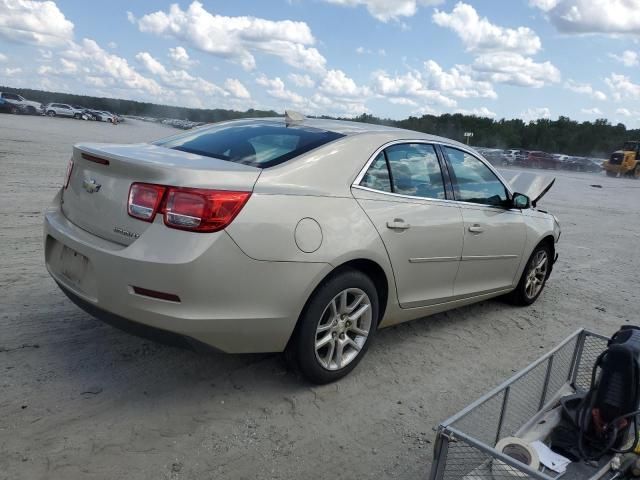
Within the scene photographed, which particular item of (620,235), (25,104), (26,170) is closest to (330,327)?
(620,235)

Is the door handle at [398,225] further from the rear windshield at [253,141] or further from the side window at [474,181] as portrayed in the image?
the side window at [474,181]

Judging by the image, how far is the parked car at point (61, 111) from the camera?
54109mm

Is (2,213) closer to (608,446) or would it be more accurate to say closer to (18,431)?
(18,431)

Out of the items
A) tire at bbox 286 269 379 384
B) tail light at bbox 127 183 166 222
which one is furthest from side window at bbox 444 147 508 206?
tail light at bbox 127 183 166 222

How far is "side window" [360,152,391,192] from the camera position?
11.7 feet

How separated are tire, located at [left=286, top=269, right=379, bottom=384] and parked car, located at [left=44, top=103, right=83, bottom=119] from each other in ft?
190

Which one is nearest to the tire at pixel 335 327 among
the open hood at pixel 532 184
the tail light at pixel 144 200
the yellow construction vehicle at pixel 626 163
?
the tail light at pixel 144 200

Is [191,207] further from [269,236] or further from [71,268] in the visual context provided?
[71,268]

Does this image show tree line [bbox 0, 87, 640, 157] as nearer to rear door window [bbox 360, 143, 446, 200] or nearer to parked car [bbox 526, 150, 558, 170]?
parked car [bbox 526, 150, 558, 170]

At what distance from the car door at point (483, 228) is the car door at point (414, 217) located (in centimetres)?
16

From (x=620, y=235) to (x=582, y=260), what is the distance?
11.9ft

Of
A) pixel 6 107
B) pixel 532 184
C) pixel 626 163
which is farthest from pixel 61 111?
pixel 532 184

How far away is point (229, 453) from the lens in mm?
2725

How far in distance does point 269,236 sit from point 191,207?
1.39 feet
